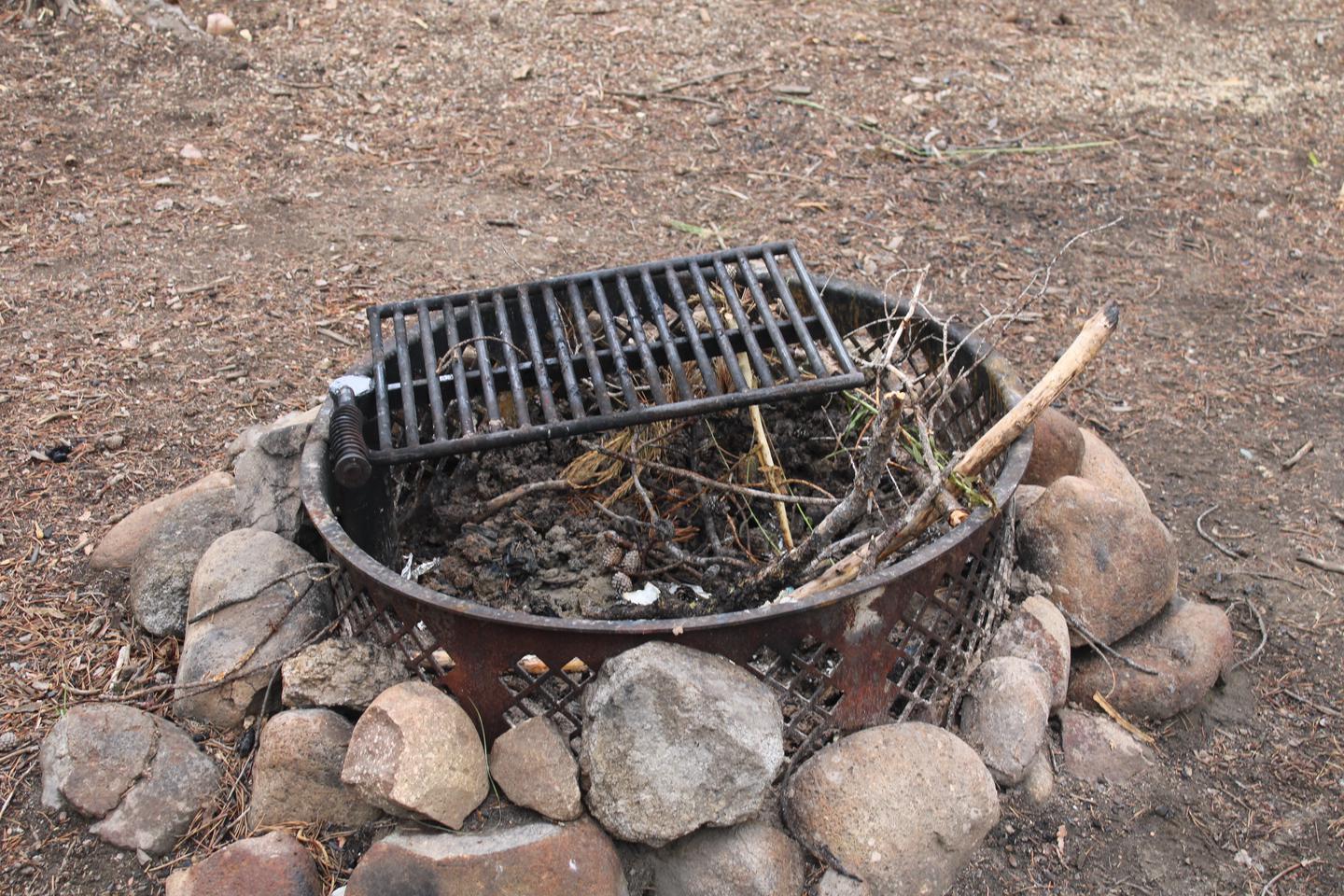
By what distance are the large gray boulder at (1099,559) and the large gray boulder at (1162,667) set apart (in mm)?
78

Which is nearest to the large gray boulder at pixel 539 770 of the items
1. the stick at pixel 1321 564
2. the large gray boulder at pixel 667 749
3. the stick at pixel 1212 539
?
the large gray boulder at pixel 667 749

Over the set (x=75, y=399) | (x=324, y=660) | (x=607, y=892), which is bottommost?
(x=75, y=399)

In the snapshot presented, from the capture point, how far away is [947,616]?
278 cm

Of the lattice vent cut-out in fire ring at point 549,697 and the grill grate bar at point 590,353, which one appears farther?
the grill grate bar at point 590,353

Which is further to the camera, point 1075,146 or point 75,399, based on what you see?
point 1075,146

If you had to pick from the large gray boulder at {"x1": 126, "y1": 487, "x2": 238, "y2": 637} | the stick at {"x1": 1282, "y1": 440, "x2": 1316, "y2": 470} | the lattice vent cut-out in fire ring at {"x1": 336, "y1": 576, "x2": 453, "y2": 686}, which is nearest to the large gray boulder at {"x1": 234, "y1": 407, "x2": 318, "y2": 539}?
the large gray boulder at {"x1": 126, "y1": 487, "x2": 238, "y2": 637}

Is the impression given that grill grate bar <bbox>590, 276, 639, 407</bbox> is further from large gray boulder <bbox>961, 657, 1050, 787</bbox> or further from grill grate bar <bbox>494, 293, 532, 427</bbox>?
large gray boulder <bbox>961, 657, 1050, 787</bbox>

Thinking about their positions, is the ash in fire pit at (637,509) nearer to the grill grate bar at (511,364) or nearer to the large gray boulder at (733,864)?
the grill grate bar at (511,364)

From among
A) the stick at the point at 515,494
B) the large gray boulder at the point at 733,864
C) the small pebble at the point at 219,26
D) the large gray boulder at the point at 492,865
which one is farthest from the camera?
the small pebble at the point at 219,26

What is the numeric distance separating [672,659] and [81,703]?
1.58 m

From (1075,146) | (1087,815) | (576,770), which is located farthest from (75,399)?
(1075,146)

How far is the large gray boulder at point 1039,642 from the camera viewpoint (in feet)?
9.39

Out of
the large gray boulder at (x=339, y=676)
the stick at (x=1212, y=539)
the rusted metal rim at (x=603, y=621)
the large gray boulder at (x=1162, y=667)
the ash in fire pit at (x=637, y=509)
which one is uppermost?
the rusted metal rim at (x=603, y=621)

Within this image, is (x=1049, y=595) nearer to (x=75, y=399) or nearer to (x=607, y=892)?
(x=607, y=892)
